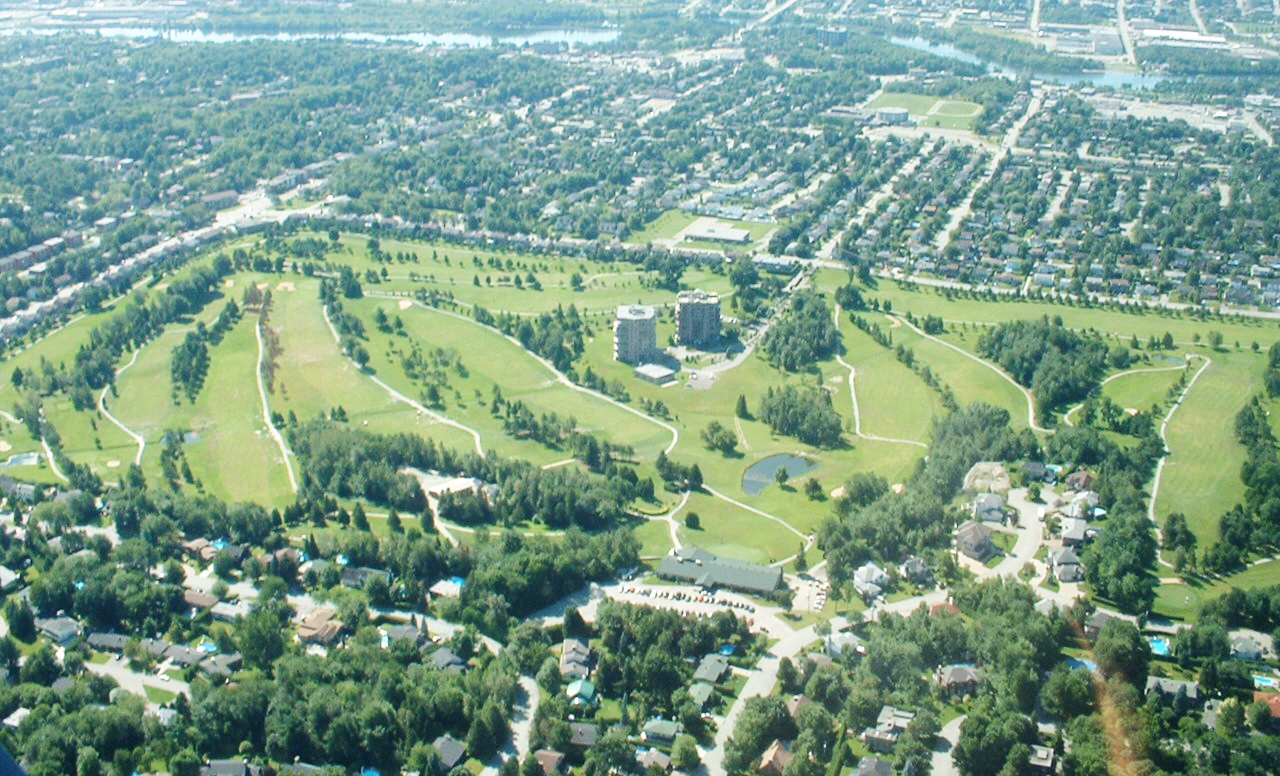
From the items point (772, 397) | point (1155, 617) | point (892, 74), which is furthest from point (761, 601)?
point (892, 74)

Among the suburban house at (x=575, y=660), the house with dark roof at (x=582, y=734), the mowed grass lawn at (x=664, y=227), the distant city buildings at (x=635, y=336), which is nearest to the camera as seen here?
the house with dark roof at (x=582, y=734)

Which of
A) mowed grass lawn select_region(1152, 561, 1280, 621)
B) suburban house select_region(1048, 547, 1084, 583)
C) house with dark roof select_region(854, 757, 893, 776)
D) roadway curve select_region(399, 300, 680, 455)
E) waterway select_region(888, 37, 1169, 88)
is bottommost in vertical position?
roadway curve select_region(399, 300, 680, 455)

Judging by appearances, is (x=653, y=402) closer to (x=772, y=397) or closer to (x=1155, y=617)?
(x=772, y=397)

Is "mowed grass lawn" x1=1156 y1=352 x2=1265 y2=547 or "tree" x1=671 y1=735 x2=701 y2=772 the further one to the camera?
"mowed grass lawn" x1=1156 y1=352 x2=1265 y2=547

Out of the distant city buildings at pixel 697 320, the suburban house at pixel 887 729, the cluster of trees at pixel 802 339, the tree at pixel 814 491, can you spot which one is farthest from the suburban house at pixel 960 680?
the distant city buildings at pixel 697 320

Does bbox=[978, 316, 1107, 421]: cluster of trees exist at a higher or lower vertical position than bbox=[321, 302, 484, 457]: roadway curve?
higher

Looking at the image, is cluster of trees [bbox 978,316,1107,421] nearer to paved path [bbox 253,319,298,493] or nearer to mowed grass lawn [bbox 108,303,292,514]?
paved path [bbox 253,319,298,493]

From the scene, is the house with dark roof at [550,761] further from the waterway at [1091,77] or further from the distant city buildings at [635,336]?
the waterway at [1091,77]

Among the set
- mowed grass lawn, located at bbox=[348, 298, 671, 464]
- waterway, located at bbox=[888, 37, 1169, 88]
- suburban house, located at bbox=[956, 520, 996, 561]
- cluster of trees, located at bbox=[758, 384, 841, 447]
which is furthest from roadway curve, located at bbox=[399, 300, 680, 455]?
waterway, located at bbox=[888, 37, 1169, 88]
